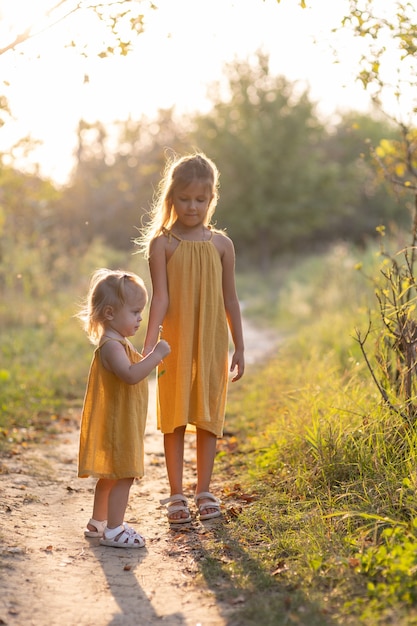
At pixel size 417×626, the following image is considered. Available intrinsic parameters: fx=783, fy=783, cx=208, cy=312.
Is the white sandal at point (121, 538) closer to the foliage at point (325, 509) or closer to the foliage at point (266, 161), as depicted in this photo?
the foliage at point (325, 509)

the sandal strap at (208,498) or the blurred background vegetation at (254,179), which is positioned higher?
the blurred background vegetation at (254,179)

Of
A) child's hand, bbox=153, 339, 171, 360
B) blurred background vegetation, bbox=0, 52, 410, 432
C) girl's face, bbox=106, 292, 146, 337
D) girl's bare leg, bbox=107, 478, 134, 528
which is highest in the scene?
blurred background vegetation, bbox=0, 52, 410, 432

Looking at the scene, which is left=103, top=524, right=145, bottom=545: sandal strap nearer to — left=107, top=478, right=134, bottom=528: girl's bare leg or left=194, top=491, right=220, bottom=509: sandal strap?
left=107, top=478, right=134, bottom=528: girl's bare leg

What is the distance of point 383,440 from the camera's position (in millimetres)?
4320

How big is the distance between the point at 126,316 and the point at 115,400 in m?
0.42

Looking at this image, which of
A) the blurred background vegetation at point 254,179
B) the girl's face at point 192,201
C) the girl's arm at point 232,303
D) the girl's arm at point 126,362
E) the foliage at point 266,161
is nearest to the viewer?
the girl's arm at point 126,362

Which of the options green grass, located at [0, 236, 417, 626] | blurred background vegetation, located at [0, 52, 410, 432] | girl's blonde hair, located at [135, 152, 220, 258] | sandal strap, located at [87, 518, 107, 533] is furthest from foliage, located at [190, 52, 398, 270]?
sandal strap, located at [87, 518, 107, 533]

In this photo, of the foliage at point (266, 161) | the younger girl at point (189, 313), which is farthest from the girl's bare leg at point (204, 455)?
the foliage at point (266, 161)

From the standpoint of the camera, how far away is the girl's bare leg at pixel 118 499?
3.85 metres

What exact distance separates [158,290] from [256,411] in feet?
9.73

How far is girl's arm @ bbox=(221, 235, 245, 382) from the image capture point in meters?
4.39

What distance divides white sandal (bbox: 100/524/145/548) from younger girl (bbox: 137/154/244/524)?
0.39 meters

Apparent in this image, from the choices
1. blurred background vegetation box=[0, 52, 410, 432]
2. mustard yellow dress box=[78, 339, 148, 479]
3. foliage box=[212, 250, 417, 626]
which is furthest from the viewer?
blurred background vegetation box=[0, 52, 410, 432]

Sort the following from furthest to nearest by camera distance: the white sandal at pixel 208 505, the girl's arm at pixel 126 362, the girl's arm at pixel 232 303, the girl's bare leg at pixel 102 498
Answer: the girl's arm at pixel 232 303
the white sandal at pixel 208 505
the girl's bare leg at pixel 102 498
the girl's arm at pixel 126 362
